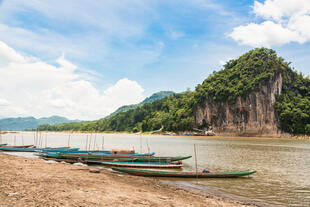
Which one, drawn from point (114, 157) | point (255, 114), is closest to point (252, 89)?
point (255, 114)

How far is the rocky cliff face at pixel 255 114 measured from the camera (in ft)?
292

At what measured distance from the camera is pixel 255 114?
92.3 metres

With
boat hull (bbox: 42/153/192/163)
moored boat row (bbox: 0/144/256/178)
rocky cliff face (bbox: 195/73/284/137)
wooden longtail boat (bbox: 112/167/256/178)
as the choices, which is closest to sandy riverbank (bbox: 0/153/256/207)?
wooden longtail boat (bbox: 112/167/256/178)

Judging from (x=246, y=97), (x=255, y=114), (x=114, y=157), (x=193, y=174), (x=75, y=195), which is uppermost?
(x=246, y=97)

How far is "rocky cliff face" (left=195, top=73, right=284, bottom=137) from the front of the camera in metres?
89.0

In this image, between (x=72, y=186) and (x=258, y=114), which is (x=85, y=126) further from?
(x=72, y=186)

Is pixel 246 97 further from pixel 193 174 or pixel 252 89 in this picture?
pixel 193 174

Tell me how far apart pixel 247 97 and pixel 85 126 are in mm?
136177

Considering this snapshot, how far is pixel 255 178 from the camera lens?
Result: 17.0 metres

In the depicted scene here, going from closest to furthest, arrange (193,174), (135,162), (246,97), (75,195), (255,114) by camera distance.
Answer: (75,195), (193,174), (135,162), (255,114), (246,97)

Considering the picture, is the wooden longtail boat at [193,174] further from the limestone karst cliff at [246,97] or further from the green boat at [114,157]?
the limestone karst cliff at [246,97]

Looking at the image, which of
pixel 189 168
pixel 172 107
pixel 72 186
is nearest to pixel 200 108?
pixel 172 107

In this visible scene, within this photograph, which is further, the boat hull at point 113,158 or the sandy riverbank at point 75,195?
the boat hull at point 113,158

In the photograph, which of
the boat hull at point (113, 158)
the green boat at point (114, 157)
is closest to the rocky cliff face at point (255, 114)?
the green boat at point (114, 157)
